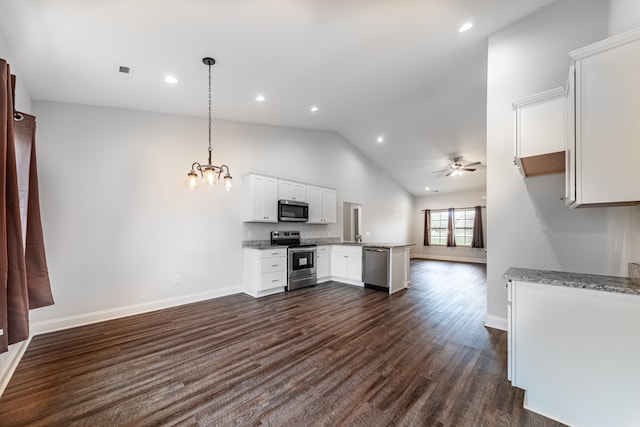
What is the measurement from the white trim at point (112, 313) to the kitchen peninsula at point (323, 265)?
750mm

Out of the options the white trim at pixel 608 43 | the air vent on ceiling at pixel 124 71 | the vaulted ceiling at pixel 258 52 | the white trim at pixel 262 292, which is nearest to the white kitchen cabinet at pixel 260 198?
the vaulted ceiling at pixel 258 52

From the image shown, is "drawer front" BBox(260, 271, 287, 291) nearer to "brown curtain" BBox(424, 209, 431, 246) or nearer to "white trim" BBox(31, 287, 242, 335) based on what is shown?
"white trim" BBox(31, 287, 242, 335)

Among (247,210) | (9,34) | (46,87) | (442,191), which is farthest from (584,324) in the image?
(442,191)

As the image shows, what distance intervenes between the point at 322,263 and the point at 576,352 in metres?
4.30

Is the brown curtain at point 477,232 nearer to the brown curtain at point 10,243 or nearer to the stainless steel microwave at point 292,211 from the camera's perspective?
the stainless steel microwave at point 292,211

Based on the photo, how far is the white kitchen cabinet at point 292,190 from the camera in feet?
16.9

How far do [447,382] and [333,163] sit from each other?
17.5ft

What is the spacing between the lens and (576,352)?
1.62 meters

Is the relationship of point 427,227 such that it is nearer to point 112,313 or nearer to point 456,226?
point 456,226

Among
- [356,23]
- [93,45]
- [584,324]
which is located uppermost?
[356,23]

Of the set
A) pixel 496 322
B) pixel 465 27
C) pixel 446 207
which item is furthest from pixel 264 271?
pixel 446 207

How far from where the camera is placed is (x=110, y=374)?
220 centimetres

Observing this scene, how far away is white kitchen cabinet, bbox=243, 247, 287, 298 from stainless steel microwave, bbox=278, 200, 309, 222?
2.24 feet

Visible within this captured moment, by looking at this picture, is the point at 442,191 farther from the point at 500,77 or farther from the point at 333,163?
the point at 500,77
